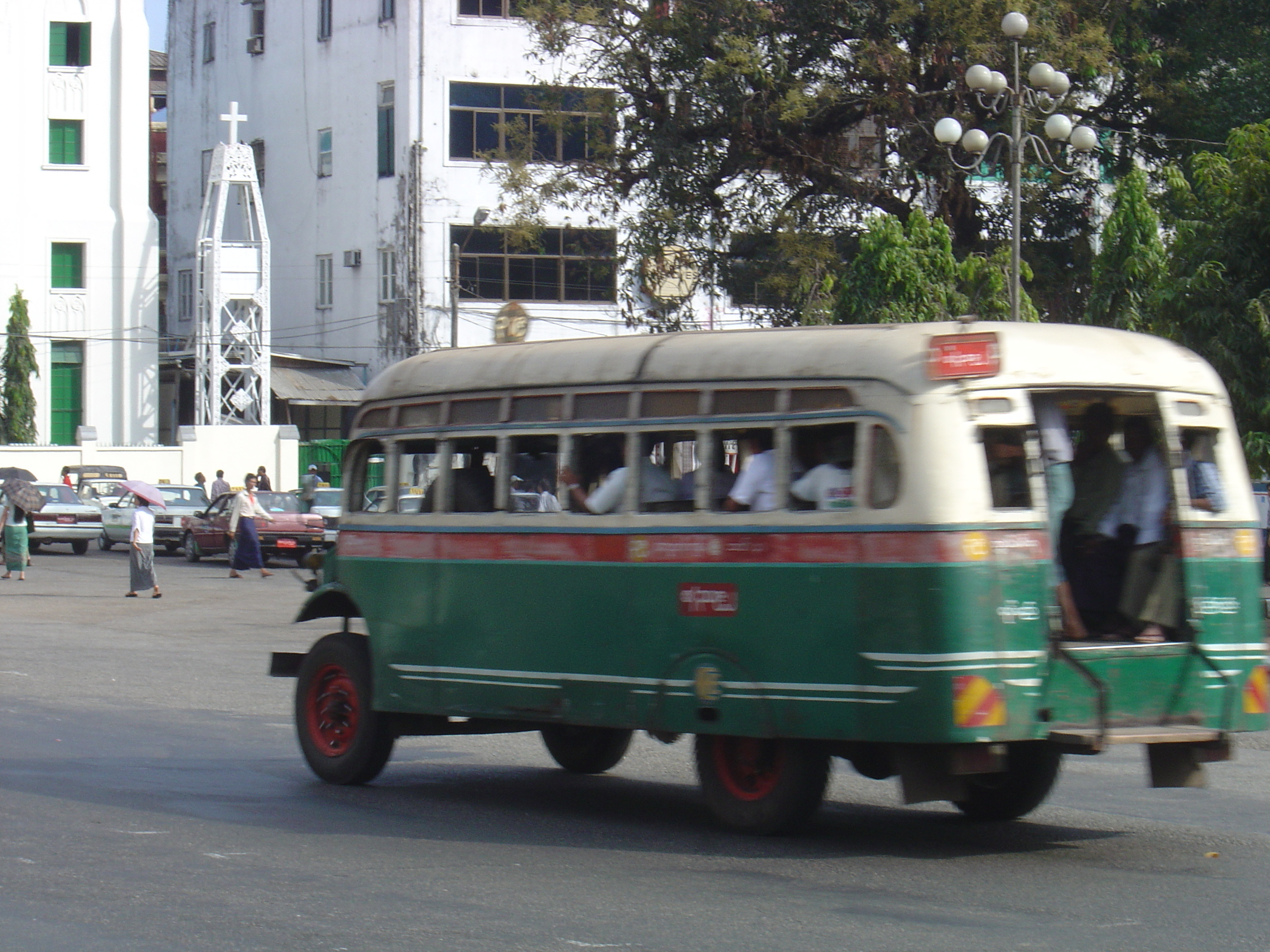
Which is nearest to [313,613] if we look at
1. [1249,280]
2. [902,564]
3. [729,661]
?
[729,661]

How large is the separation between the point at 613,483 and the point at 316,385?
140 ft

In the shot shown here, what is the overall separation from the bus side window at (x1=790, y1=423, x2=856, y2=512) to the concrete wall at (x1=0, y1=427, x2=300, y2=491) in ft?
134

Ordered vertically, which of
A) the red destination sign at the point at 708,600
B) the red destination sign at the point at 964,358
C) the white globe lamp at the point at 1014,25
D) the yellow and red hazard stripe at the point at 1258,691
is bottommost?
the yellow and red hazard stripe at the point at 1258,691

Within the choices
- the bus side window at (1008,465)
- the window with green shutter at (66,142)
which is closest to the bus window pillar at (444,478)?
the bus side window at (1008,465)

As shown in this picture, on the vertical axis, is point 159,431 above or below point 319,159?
below

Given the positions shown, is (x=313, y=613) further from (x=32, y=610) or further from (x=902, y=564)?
(x=32, y=610)

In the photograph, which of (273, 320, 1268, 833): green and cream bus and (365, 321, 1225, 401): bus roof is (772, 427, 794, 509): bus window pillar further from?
(365, 321, 1225, 401): bus roof

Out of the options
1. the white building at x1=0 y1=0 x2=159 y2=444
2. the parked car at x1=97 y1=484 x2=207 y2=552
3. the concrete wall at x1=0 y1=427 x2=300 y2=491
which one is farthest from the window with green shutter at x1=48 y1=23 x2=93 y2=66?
the parked car at x1=97 y1=484 x2=207 y2=552

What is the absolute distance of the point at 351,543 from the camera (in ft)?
33.0

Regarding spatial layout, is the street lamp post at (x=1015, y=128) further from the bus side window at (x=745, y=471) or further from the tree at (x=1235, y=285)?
the bus side window at (x=745, y=471)

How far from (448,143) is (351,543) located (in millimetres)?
38496

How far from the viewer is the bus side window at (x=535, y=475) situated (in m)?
8.94

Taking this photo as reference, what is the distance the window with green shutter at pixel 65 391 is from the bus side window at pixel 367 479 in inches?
1731

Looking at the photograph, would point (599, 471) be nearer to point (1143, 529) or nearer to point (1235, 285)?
point (1143, 529)
